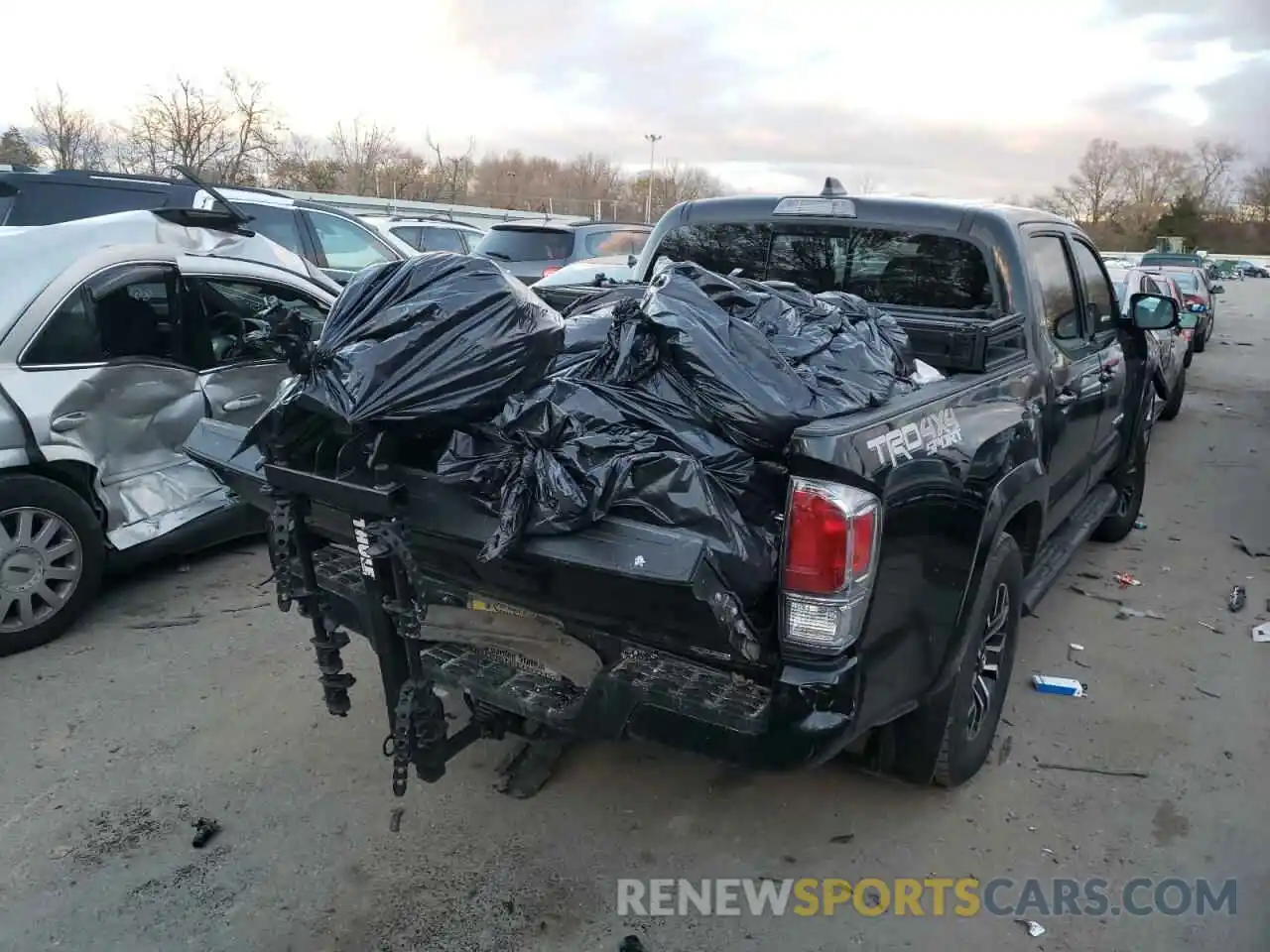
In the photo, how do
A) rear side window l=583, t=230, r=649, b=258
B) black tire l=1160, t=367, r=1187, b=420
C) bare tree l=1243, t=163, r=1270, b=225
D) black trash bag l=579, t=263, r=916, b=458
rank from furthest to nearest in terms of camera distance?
bare tree l=1243, t=163, r=1270, b=225 → rear side window l=583, t=230, r=649, b=258 → black tire l=1160, t=367, r=1187, b=420 → black trash bag l=579, t=263, r=916, b=458

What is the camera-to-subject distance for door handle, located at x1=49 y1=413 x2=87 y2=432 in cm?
417

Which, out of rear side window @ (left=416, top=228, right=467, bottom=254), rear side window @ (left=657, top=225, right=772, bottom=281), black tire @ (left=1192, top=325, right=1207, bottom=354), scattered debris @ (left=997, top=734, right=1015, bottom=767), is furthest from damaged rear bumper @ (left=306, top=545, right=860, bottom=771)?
black tire @ (left=1192, top=325, right=1207, bottom=354)

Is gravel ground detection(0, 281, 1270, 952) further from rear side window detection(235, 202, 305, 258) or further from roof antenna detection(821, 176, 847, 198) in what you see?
rear side window detection(235, 202, 305, 258)

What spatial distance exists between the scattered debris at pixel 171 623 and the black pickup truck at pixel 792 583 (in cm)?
142

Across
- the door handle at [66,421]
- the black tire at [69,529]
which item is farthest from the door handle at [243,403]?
the black tire at [69,529]

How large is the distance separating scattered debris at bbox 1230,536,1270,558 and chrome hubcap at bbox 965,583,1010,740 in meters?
3.71

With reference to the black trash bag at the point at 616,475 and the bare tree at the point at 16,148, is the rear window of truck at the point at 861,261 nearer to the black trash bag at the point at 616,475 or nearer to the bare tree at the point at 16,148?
the black trash bag at the point at 616,475

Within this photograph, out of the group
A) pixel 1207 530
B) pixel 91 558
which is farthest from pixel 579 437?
pixel 1207 530

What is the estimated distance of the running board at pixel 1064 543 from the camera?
3.81m

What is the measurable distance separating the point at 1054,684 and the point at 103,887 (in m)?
3.70

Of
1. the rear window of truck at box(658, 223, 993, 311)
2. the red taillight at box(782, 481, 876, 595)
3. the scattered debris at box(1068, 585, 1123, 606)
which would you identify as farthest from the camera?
the scattered debris at box(1068, 585, 1123, 606)

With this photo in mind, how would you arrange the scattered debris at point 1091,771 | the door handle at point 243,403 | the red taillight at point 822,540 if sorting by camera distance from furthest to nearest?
the door handle at point 243,403 < the scattered debris at point 1091,771 < the red taillight at point 822,540

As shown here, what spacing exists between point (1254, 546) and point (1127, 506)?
94 centimetres

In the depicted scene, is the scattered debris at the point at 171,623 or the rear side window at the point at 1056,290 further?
the scattered debris at the point at 171,623
